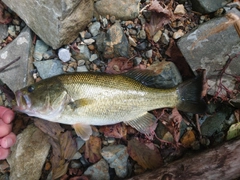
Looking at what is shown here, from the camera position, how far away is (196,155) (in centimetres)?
290

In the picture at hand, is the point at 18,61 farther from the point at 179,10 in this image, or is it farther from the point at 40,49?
the point at 179,10

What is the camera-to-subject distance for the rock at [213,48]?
3.21 meters

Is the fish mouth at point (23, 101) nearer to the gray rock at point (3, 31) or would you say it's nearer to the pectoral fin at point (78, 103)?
the pectoral fin at point (78, 103)

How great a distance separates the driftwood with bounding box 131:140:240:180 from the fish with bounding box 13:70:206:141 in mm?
453

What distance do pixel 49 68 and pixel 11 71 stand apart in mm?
425

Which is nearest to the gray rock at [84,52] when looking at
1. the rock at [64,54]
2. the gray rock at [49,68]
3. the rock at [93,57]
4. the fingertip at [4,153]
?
the rock at [93,57]

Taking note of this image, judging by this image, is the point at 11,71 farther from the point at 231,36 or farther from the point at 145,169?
the point at 231,36

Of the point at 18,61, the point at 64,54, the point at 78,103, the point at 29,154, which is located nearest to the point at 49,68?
the point at 64,54

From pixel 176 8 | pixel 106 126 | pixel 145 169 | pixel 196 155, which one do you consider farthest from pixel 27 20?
pixel 196 155

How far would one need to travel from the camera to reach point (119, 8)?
337 cm

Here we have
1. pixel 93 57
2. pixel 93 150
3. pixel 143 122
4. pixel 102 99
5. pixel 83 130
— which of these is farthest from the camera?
pixel 93 57

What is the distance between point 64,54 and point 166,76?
1.12 meters

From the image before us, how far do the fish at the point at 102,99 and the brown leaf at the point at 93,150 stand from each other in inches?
9.9

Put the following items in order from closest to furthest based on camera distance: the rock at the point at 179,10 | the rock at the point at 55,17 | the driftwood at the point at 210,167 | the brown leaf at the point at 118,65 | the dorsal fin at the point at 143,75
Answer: the driftwood at the point at 210,167
the rock at the point at 55,17
the dorsal fin at the point at 143,75
the brown leaf at the point at 118,65
the rock at the point at 179,10
